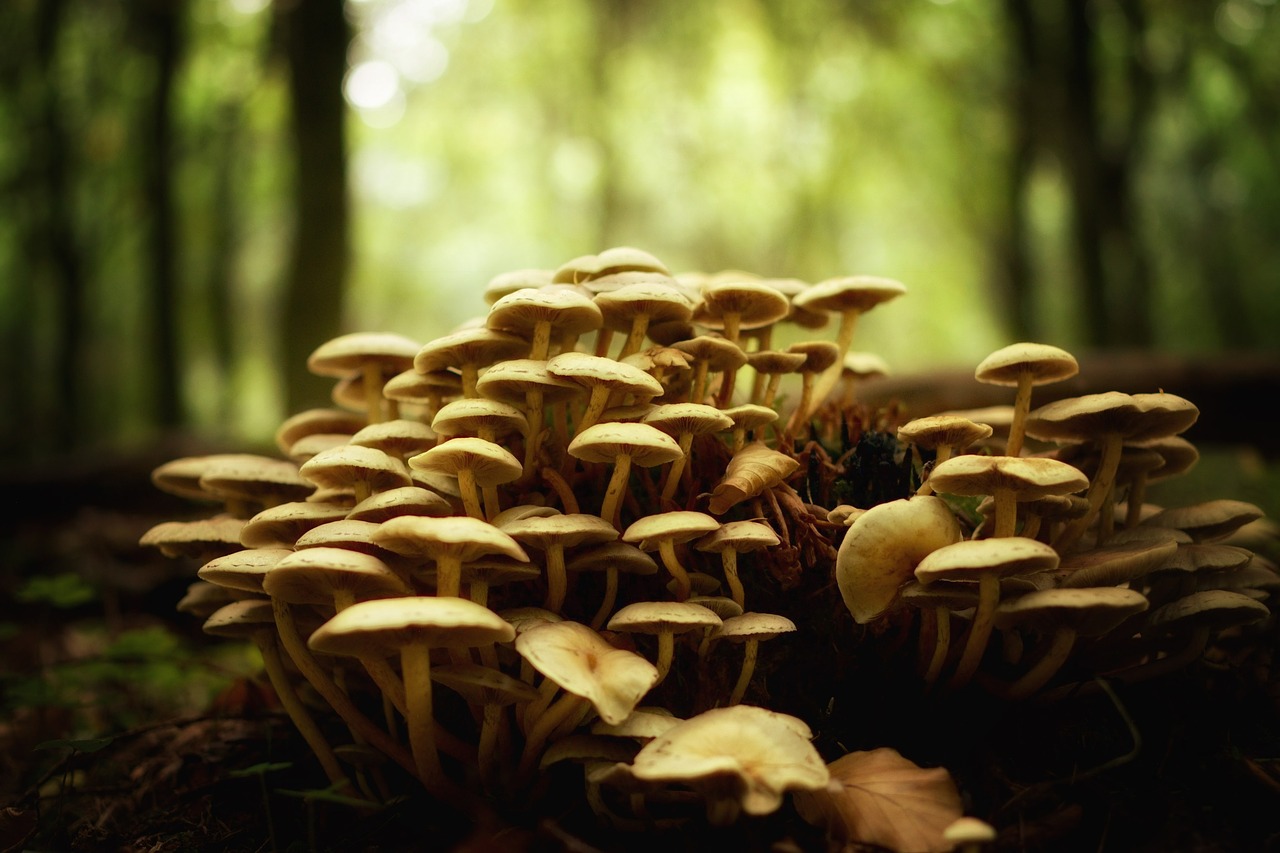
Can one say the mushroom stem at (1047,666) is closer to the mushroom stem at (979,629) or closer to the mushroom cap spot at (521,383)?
the mushroom stem at (979,629)

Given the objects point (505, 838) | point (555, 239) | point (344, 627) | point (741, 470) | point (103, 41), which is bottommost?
point (505, 838)

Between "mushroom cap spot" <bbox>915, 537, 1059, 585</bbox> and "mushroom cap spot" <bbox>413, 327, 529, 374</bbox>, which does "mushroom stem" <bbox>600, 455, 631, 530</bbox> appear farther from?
"mushroom cap spot" <bbox>915, 537, 1059, 585</bbox>

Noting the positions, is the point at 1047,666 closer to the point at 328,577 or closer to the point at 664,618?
the point at 664,618

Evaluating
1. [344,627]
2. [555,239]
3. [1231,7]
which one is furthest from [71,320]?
[1231,7]

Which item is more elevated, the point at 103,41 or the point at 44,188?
the point at 103,41

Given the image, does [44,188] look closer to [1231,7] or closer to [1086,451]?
[1086,451]

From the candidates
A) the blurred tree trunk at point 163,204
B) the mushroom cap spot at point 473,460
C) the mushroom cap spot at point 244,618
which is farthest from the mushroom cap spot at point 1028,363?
the blurred tree trunk at point 163,204

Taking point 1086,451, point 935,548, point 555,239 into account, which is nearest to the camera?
point 935,548
